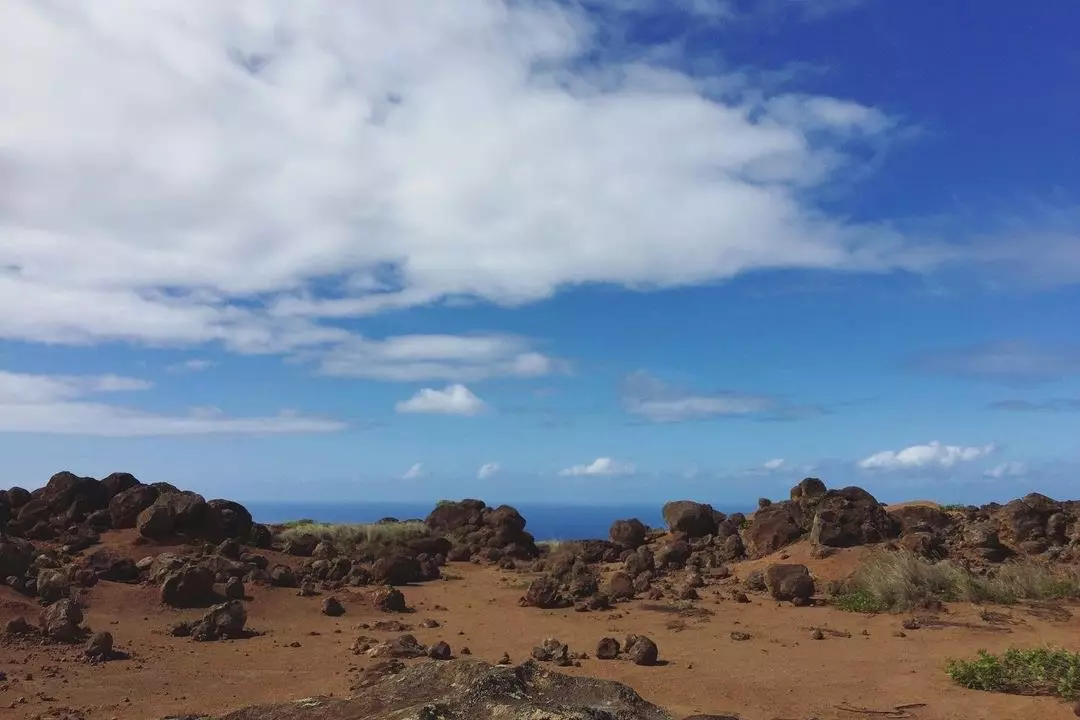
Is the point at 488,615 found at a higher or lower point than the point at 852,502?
lower

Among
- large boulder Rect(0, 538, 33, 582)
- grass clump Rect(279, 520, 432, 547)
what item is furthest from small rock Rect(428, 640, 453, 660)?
grass clump Rect(279, 520, 432, 547)

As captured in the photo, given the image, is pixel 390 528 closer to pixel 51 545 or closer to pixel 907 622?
pixel 51 545

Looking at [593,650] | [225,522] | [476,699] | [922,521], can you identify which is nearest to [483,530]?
[225,522]

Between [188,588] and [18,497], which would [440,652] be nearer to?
[188,588]

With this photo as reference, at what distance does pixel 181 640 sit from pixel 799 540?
615 inches

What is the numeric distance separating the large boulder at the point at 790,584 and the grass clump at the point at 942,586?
0.63 m

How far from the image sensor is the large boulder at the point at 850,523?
21.4m

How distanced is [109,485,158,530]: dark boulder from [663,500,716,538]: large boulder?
50.9ft

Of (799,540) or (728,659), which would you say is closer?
(728,659)

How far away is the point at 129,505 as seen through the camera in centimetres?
2256

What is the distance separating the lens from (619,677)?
11469 millimetres

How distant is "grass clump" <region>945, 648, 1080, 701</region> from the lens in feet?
32.9

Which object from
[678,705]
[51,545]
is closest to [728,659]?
[678,705]

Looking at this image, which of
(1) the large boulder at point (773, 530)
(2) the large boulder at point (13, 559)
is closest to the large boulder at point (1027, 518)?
(1) the large boulder at point (773, 530)
